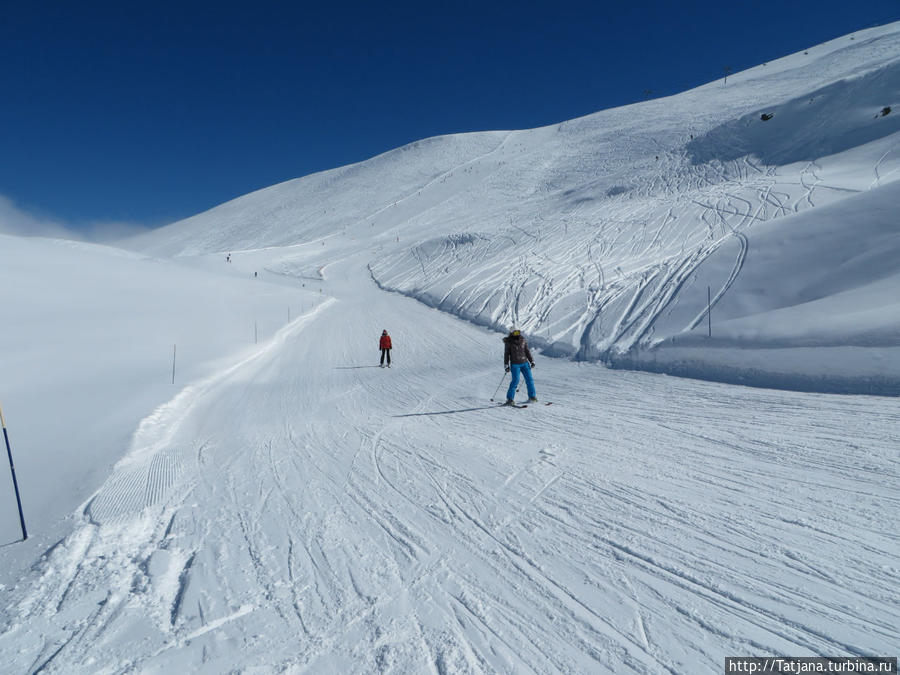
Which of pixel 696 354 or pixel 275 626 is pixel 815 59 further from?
pixel 275 626

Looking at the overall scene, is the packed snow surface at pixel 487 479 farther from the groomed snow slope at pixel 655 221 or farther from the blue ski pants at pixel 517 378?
the blue ski pants at pixel 517 378

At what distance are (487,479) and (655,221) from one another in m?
27.6

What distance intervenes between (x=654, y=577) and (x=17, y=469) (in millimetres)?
8890

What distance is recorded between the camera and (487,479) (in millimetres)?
5863

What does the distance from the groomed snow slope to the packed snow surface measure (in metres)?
0.16

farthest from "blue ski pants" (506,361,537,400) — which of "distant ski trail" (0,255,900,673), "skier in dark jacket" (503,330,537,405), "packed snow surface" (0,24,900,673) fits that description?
"distant ski trail" (0,255,900,673)

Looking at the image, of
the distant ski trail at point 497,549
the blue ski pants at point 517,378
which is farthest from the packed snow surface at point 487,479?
the blue ski pants at point 517,378

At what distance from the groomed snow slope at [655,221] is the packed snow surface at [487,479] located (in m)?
0.16

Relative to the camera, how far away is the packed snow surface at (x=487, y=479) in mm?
3355

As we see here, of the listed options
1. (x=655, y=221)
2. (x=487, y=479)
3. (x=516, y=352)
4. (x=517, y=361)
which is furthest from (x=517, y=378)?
(x=655, y=221)

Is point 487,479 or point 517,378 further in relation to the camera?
point 517,378

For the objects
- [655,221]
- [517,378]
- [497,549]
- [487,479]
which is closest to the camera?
[497,549]

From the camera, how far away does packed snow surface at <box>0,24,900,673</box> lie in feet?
11.0

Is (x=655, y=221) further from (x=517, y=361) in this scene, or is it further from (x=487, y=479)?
(x=487, y=479)
